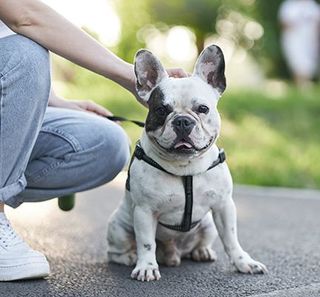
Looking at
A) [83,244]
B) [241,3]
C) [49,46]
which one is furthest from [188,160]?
[241,3]

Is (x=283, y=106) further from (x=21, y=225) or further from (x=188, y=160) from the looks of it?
(x=188, y=160)

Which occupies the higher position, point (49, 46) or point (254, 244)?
point (49, 46)

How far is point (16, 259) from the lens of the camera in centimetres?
280

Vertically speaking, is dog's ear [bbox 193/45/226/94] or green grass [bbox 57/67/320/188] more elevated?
dog's ear [bbox 193/45/226/94]

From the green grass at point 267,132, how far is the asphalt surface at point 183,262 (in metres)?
1.13

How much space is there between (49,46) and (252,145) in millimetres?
5177

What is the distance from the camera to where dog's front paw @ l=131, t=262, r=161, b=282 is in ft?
9.53

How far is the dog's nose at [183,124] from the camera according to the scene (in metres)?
2.77

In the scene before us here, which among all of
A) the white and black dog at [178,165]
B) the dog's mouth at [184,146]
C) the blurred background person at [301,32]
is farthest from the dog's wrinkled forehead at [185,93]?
the blurred background person at [301,32]

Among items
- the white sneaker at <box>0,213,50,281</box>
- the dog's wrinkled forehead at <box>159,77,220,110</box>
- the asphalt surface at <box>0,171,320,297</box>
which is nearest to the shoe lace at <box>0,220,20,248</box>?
the white sneaker at <box>0,213,50,281</box>

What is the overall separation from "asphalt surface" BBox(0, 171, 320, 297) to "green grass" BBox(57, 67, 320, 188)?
3.71 ft

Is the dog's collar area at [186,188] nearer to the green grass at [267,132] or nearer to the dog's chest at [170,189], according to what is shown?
the dog's chest at [170,189]

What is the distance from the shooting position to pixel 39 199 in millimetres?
3213

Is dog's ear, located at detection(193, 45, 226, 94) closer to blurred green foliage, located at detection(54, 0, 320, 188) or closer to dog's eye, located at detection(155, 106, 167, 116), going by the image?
dog's eye, located at detection(155, 106, 167, 116)
